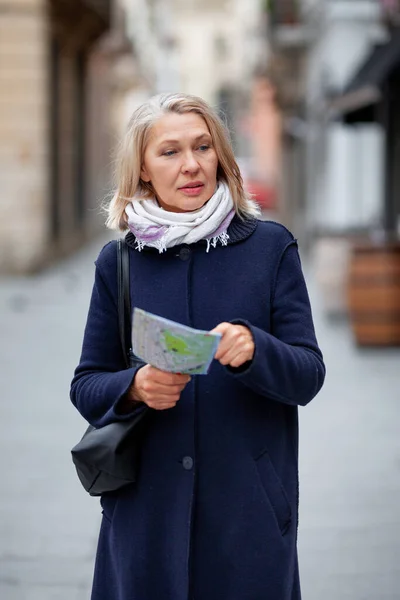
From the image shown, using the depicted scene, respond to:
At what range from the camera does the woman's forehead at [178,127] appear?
2395 mm

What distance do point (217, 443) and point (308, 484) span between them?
3394mm

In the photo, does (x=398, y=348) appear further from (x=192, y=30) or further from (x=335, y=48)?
(x=192, y=30)

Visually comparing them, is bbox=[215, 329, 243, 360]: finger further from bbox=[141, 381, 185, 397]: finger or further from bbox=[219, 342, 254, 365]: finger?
bbox=[141, 381, 185, 397]: finger

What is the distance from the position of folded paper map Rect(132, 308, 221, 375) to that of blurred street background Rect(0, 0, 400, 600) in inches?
27.2

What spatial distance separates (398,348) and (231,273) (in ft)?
25.8

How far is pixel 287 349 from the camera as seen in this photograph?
231cm

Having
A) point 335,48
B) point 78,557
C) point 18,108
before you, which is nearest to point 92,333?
point 78,557

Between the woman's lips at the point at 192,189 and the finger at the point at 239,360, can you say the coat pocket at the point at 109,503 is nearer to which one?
the finger at the point at 239,360

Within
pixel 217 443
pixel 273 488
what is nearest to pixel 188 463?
pixel 217 443

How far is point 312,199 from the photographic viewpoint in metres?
23.2

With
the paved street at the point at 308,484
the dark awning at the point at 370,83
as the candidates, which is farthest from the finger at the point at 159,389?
the dark awning at the point at 370,83

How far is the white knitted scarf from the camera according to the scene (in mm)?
2379

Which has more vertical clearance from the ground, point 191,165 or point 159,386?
point 191,165

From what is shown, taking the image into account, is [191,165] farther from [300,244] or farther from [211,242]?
[300,244]
